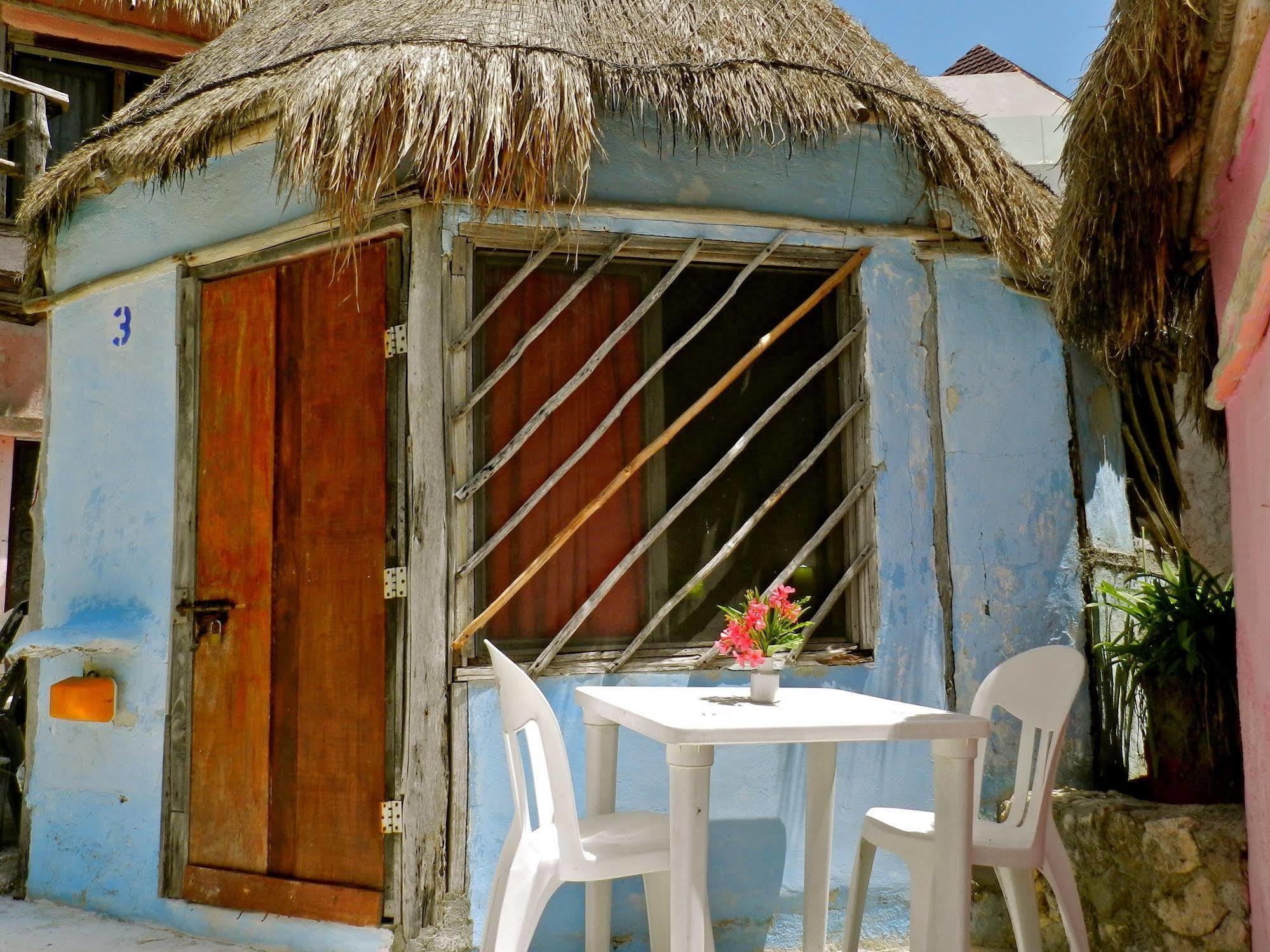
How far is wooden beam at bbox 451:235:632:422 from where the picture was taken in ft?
12.1

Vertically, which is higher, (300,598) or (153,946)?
(300,598)

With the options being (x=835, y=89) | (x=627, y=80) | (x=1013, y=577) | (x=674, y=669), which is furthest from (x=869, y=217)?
(x=674, y=669)

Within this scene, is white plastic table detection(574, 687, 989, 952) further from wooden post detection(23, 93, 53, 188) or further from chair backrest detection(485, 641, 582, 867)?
wooden post detection(23, 93, 53, 188)

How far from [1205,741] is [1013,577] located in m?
0.83

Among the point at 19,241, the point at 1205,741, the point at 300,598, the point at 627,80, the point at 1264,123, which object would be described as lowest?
the point at 1205,741

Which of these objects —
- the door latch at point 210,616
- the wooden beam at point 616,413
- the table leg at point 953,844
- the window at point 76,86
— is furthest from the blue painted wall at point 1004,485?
the window at point 76,86

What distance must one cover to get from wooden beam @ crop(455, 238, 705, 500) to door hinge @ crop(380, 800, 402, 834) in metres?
0.95

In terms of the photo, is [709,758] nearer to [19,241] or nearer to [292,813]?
[292,813]

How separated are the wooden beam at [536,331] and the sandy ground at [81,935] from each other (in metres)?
1.89

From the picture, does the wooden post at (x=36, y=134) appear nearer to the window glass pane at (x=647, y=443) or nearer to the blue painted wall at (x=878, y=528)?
the blue painted wall at (x=878, y=528)

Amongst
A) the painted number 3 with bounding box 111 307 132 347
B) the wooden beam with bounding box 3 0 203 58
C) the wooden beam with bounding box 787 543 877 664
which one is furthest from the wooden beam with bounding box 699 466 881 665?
the wooden beam with bounding box 3 0 203 58

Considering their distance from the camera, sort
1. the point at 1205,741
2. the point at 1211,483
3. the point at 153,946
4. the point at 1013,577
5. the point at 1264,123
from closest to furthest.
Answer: the point at 1264,123 < the point at 1205,741 < the point at 153,946 < the point at 1013,577 < the point at 1211,483

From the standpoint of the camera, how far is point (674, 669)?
377 centimetres

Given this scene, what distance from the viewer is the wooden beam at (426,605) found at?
3.49 metres
